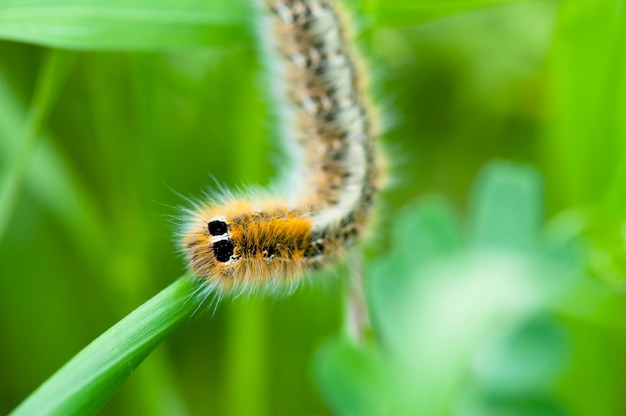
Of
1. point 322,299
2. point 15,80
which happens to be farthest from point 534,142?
point 15,80

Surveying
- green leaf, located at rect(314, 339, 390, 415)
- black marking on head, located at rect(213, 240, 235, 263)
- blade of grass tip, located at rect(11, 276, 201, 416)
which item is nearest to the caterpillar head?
black marking on head, located at rect(213, 240, 235, 263)

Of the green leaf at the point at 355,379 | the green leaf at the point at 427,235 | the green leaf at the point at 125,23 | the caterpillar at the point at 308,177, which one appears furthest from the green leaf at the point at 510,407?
the green leaf at the point at 125,23

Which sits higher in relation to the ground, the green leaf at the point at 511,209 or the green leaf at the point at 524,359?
the green leaf at the point at 511,209

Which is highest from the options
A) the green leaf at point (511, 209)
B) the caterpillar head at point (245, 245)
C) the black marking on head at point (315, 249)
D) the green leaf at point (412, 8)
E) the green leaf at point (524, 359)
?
the green leaf at point (412, 8)

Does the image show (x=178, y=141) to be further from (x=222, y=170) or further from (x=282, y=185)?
(x=282, y=185)

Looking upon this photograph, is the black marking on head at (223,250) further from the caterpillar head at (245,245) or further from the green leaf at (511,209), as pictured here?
the green leaf at (511,209)

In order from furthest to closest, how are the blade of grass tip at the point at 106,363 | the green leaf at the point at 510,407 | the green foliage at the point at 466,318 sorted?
the green leaf at the point at 510,407
the green foliage at the point at 466,318
the blade of grass tip at the point at 106,363

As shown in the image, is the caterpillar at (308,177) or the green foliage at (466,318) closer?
the caterpillar at (308,177)
